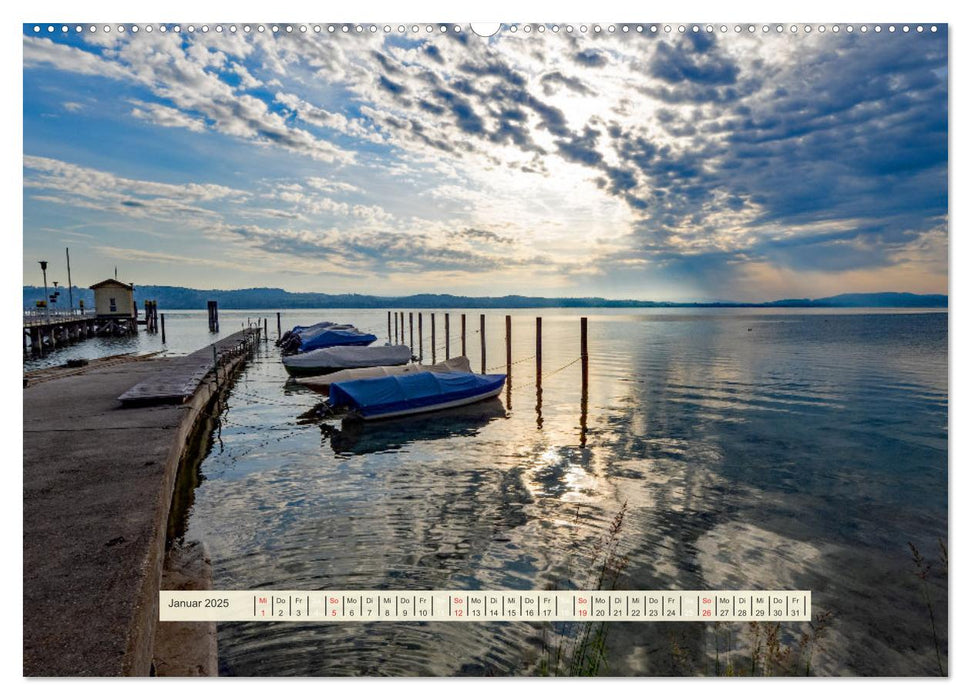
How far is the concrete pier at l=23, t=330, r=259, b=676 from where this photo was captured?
3676 millimetres

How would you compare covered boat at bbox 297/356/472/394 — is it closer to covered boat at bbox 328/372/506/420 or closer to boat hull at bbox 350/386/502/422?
covered boat at bbox 328/372/506/420

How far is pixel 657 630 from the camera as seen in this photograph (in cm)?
575

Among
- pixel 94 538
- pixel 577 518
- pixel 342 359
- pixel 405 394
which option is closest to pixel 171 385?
pixel 405 394

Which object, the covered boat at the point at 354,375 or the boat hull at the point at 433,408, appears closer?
the boat hull at the point at 433,408

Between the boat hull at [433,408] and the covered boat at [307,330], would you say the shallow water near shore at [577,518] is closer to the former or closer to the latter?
the boat hull at [433,408]

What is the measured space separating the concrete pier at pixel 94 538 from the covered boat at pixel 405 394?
18.3 ft

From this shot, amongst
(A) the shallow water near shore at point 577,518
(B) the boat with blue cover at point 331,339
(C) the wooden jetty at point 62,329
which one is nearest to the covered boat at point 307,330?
(B) the boat with blue cover at point 331,339

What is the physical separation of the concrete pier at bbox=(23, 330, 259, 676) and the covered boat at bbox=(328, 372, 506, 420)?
220 inches

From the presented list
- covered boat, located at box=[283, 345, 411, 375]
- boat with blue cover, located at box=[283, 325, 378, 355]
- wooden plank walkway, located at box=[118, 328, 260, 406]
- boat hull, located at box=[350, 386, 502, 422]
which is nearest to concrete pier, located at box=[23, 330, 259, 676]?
wooden plank walkway, located at box=[118, 328, 260, 406]

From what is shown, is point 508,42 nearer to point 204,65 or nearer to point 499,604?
point 204,65

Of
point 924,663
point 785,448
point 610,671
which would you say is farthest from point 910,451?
point 610,671

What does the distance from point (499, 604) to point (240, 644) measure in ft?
10.0

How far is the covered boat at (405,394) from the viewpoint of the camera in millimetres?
15930

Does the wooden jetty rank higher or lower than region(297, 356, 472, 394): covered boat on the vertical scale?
higher
